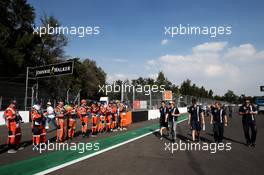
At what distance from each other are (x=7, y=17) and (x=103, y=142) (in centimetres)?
3971

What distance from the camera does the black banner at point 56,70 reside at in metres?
27.2

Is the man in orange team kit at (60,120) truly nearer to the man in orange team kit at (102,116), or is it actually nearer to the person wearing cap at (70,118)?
the person wearing cap at (70,118)

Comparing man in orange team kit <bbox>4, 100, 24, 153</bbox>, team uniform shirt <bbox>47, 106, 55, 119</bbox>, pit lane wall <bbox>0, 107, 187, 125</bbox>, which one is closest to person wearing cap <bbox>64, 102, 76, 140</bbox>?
man in orange team kit <bbox>4, 100, 24, 153</bbox>

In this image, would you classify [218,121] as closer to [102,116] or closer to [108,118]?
[102,116]

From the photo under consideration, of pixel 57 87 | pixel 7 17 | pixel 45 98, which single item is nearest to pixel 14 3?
pixel 7 17

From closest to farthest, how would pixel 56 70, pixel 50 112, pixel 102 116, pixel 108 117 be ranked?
pixel 102 116
pixel 108 117
pixel 50 112
pixel 56 70

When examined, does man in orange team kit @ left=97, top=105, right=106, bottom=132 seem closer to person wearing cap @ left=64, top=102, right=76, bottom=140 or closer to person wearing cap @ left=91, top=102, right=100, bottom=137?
person wearing cap @ left=91, top=102, right=100, bottom=137

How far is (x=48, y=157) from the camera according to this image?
324 inches

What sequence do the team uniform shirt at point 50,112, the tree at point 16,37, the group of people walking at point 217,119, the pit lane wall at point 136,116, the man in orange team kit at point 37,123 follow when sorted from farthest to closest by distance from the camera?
the tree at point 16,37 < the pit lane wall at point 136,116 < the team uniform shirt at point 50,112 < the group of people walking at point 217,119 < the man in orange team kit at point 37,123

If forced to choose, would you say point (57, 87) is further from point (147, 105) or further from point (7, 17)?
point (147, 105)

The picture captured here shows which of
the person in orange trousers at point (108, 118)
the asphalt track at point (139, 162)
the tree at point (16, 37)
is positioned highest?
the tree at point (16, 37)

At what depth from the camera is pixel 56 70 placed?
1085 inches

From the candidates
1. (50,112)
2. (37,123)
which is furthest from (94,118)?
(37,123)

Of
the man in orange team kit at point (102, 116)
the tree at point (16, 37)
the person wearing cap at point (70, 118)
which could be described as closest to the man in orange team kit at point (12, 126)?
the person wearing cap at point (70, 118)
